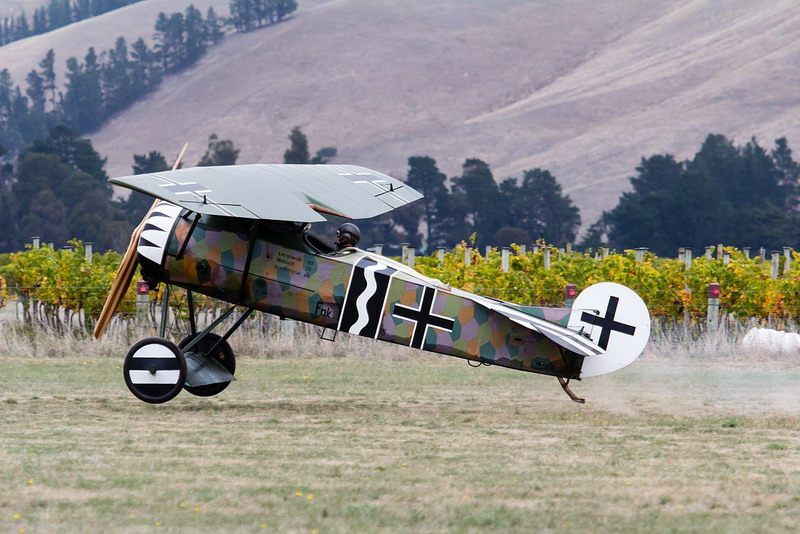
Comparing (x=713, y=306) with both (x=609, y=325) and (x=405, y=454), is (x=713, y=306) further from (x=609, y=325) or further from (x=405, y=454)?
(x=405, y=454)

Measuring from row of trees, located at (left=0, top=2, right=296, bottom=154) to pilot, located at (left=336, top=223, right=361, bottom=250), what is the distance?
145974mm

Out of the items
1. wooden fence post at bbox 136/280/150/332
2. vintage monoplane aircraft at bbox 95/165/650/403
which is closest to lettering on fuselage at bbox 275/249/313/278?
vintage monoplane aircraft at bbox 95/165/650/403

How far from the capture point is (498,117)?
15275 cm

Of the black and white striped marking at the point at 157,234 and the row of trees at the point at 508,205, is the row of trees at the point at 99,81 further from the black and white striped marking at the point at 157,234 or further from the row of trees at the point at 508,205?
the black and white striped marking at the point at 157,234

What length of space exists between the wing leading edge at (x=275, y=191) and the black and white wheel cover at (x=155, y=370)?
167 cm

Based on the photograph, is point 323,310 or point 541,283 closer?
point 323,310

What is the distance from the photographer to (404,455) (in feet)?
29.9

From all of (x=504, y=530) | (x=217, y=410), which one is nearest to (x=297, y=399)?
(x=217, y=410)

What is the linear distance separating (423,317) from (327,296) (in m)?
0.95

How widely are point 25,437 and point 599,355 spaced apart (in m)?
5.09

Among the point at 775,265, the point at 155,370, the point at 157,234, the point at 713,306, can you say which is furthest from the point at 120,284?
the point at 775,265

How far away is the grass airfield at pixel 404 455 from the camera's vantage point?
7.06m

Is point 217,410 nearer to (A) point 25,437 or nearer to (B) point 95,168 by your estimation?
(A) point 25,437

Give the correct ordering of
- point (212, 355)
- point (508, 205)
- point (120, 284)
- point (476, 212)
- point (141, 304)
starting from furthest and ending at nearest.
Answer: point (508, 205) < point (476, 212) < point (141, 304) < point (212, 355) < point (120, 284)
